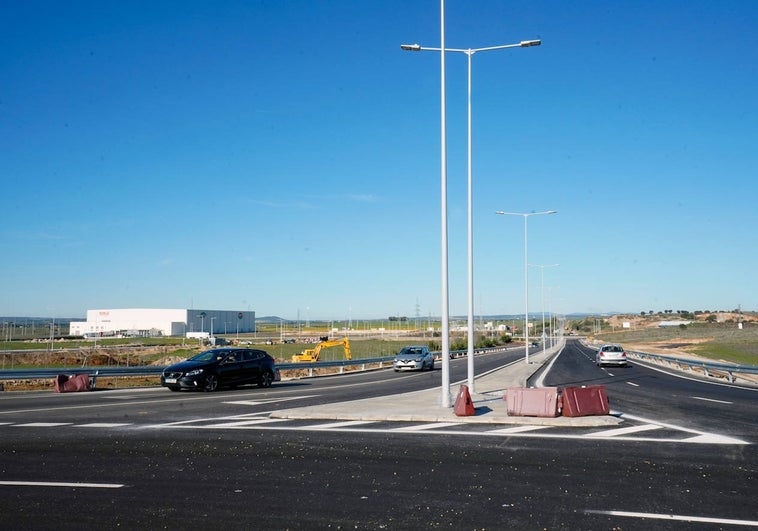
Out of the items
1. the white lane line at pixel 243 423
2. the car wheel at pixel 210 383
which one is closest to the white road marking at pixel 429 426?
the white lane line at pixel 243 423

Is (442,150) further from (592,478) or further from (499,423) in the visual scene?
(592,478)

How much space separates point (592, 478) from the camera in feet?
31.3

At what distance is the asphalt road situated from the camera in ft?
24.3

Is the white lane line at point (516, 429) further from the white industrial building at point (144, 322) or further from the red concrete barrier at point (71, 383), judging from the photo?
the white industrial building at point (144, 322)

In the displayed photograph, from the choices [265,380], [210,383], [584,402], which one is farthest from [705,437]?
[265,380]

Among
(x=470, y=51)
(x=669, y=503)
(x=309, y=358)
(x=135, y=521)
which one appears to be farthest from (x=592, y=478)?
(x=309, y=358)

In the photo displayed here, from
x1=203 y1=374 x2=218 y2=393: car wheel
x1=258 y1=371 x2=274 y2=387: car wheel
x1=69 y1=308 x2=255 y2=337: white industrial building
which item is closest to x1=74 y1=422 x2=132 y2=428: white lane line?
x1=203 y1=374 x2=218 y2=393: car wheel

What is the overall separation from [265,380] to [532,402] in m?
14.7

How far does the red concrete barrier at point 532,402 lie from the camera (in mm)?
16139

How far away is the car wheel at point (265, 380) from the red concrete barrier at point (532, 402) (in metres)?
14.1

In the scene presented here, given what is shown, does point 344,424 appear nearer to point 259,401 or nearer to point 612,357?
point 259,401

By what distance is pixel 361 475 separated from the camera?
9742 millimetres

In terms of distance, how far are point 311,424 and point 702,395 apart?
14768mm

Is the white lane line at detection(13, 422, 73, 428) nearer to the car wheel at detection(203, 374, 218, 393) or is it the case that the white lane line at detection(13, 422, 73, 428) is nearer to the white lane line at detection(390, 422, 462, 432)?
the white lane line at detection(390, 422, 462, 432)
